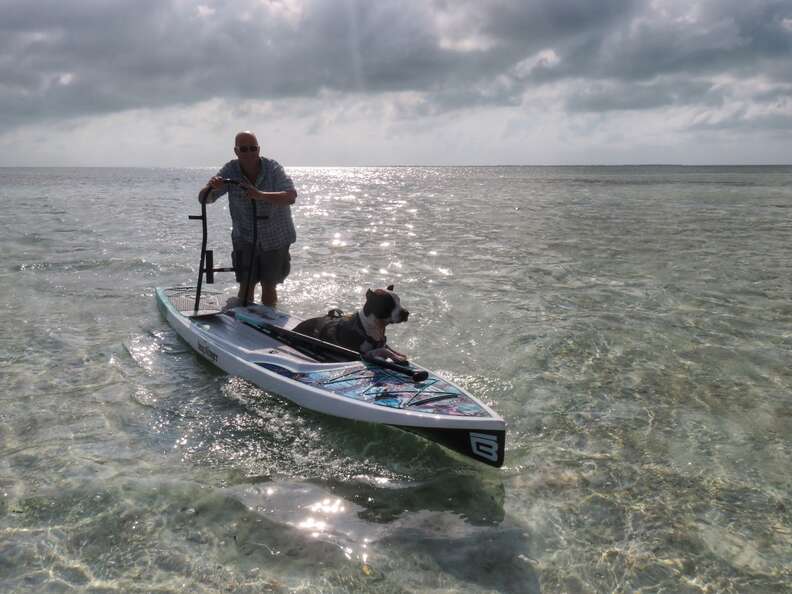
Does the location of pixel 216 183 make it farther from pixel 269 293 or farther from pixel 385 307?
pixel 385 307

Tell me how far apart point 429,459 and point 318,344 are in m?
2.47

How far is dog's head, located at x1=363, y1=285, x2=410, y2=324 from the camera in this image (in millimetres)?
7160

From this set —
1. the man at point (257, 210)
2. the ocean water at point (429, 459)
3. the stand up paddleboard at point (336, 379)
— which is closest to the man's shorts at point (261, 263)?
the man at point (257, 210)

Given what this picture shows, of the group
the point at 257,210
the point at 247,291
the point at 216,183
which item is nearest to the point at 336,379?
the point at 216,183

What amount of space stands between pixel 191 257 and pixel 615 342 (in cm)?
1310

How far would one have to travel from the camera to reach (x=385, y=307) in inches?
283

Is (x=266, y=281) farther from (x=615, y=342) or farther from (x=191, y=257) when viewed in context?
(x=191, y=257)

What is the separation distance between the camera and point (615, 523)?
500 cm

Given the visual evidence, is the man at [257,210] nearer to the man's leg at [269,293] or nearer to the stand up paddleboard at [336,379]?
the man's leg at [269,293]

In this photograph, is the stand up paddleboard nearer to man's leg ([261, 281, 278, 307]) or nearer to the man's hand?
man's leg ([261, 281, 278, 307])

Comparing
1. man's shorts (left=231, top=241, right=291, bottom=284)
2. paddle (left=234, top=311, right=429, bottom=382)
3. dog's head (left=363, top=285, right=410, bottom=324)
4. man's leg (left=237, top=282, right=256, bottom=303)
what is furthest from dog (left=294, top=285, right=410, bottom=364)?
man's leg (left=237, top=282, right=256, bottom=303)

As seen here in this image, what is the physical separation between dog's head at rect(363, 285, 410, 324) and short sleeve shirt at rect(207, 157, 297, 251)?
8.77 feet

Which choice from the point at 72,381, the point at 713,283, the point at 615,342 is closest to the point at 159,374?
the point at 72,381

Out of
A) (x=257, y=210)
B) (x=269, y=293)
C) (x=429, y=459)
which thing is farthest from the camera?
(x=269, y=293)
